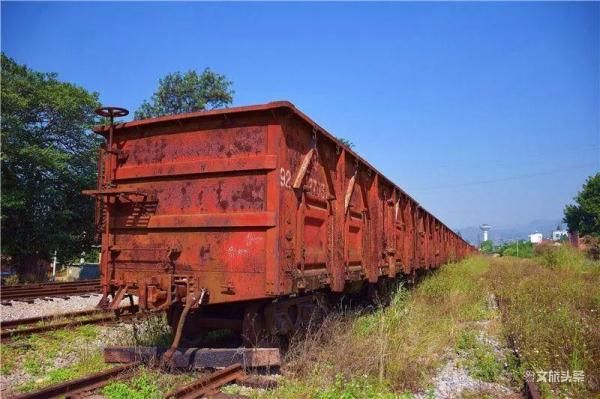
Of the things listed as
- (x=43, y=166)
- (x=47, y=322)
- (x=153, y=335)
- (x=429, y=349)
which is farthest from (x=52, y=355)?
(x=43, y=166)

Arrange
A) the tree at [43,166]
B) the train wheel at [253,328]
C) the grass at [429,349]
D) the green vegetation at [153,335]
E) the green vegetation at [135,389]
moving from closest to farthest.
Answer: the green vegetation at [135,389], the grass at [429,349], the train wheel at [253,328], the green vegetation at [153,335], the tree at [43,166]

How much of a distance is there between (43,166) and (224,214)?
17.6 metres

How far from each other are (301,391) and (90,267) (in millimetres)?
25997

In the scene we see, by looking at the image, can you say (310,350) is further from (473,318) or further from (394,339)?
(473,318)

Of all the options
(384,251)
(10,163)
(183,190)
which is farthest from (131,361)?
(10,163)

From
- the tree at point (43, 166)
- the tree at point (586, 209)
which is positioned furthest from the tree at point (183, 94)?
the tree at point (586, 209)

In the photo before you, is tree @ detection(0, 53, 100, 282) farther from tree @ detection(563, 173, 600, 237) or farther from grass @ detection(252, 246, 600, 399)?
tree @ detection(563, 173, 600, 237)

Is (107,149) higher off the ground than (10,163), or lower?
lower

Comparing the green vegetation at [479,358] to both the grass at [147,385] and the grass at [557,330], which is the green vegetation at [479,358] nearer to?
the grass at [557,330]

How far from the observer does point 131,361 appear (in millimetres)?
5762

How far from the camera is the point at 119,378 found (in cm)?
519

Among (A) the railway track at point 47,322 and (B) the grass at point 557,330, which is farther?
(A) the railway track at point 47,322

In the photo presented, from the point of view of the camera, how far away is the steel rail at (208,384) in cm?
443

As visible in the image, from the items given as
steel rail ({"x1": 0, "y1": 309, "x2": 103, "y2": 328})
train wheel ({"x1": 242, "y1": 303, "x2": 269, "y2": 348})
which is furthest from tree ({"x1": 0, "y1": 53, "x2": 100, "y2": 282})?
train wheel ({"x1": 242, "y1": 303, "x2": 269, "y2": 348})
